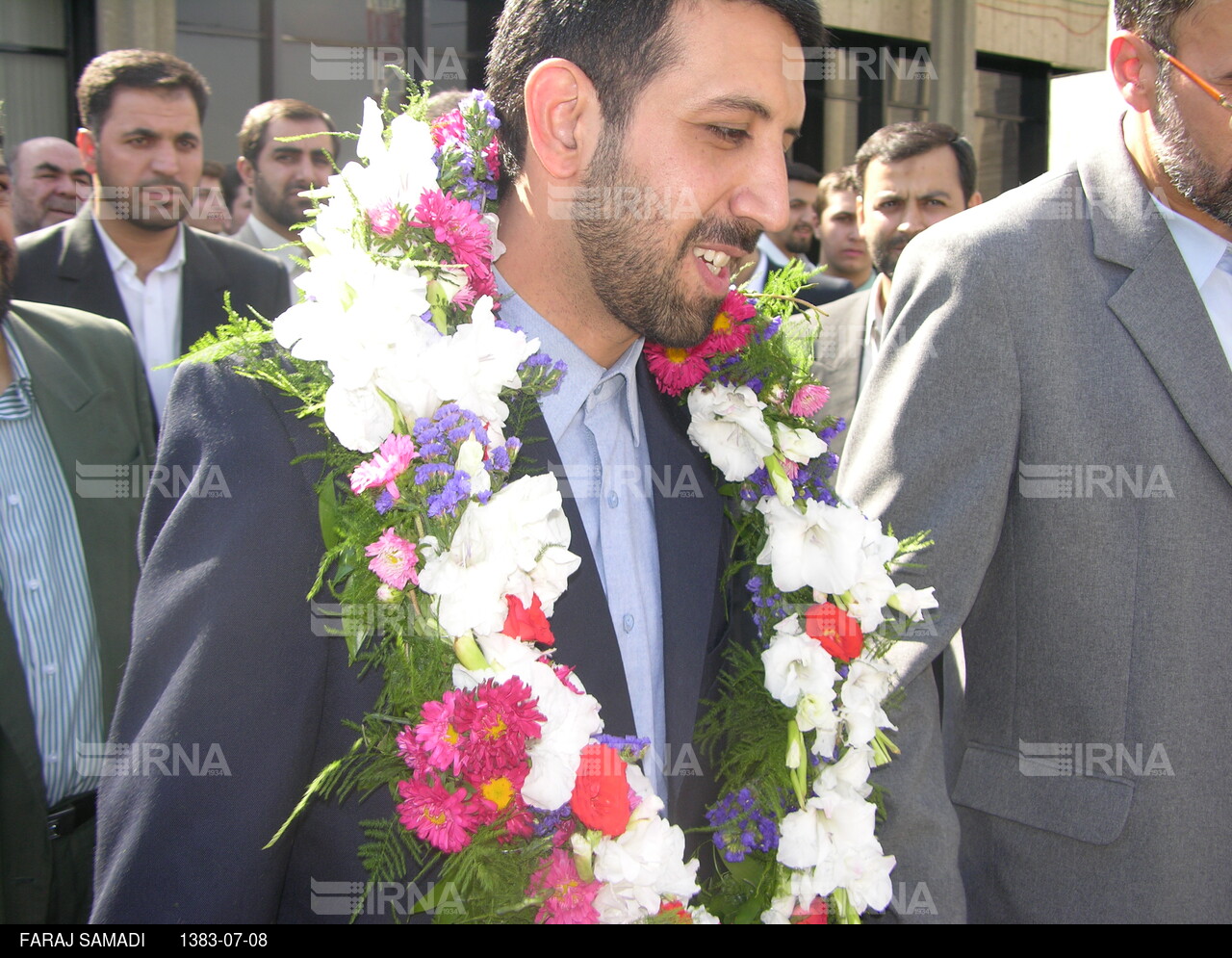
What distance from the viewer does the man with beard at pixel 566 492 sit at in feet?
5.00

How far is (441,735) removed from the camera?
160 cm

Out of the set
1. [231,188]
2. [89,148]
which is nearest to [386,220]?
[89,148]

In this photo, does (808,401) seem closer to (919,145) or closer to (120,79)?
(919,145)

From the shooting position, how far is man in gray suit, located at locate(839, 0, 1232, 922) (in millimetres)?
2059

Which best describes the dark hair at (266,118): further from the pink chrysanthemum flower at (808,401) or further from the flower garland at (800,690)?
the flower garland at (800,690)

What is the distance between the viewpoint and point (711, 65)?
6.12 feet

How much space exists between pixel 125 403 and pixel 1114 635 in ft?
8.46

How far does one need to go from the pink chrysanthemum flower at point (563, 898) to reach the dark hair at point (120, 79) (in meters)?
3.89

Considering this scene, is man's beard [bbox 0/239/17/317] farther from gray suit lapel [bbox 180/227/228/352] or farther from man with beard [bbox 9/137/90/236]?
man with beard [bbox 9/137/90/236]

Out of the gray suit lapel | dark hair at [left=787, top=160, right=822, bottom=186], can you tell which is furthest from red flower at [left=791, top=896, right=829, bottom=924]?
dark hair at [left=787, top=160, right=822, bottom=186]

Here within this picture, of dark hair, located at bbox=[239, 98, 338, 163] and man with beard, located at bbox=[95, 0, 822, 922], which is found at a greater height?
dark hair, located at bbox=[239, 98, 338, 163]

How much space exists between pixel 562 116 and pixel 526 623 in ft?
2.80

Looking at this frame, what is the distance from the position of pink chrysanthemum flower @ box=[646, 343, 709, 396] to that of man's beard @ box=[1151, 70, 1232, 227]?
959 millimetres
